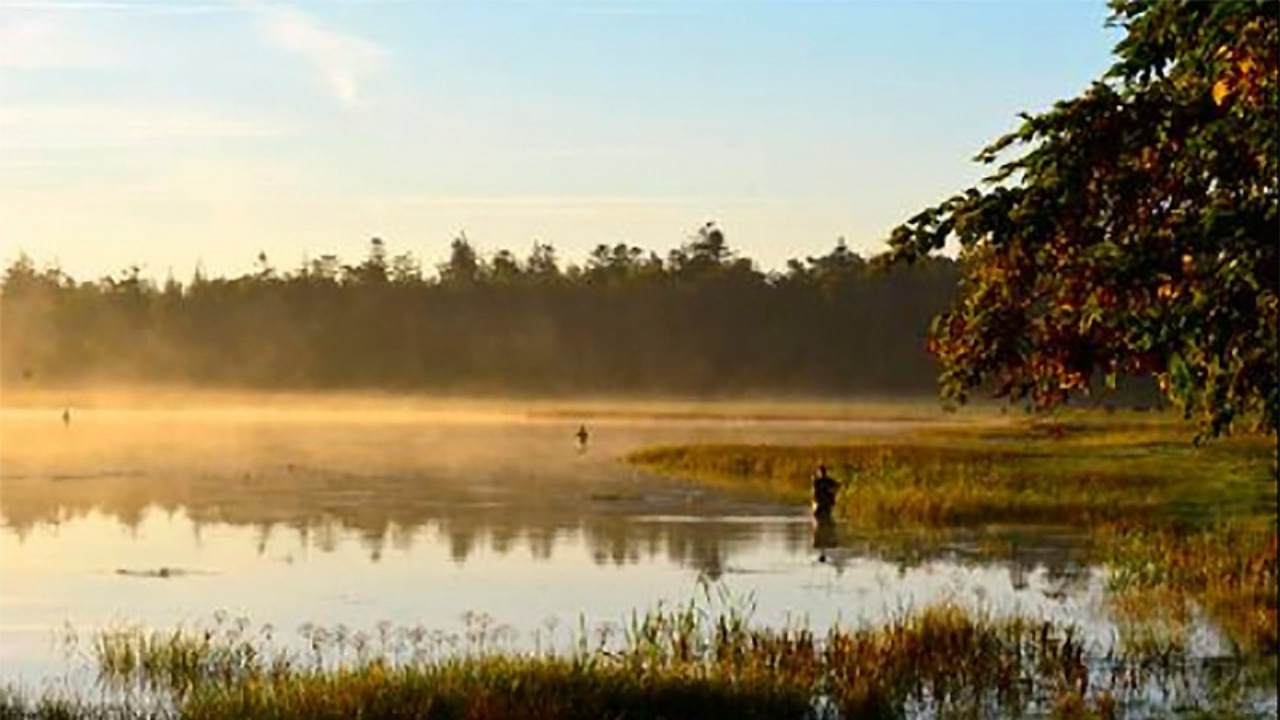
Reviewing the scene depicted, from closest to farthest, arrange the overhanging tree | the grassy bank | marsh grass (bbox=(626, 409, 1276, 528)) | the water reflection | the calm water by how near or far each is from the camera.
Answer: the overhanging tree < the grassy bank < the calm water < the water reflection < marsh grass (bbox=(626, 409, 1276, 528))

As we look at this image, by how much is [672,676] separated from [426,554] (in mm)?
21108

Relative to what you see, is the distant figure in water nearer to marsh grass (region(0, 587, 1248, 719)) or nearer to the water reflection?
the water reflection

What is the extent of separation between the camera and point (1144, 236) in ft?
52.6

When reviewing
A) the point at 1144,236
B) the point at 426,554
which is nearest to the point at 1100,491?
the point at 426,554

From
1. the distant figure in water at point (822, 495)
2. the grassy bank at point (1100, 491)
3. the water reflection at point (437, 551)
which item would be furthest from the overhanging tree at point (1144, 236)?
the distant figure in water at point (822, 495)

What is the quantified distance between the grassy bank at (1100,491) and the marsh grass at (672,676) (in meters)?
2.44

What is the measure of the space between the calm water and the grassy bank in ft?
4.45

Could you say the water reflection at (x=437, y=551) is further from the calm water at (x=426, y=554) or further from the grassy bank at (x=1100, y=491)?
the grassy bank at (x=1100, y=491)

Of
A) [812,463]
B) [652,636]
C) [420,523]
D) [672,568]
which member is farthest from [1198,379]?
[812,463]

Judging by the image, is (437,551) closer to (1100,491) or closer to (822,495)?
(822,495)

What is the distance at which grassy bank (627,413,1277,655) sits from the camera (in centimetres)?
3142

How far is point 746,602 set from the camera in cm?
3306

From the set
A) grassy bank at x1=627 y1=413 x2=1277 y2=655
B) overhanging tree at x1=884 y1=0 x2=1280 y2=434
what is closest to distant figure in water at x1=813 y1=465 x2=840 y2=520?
grassy bank at x1=627 y1=413 x2=1277 y2=655

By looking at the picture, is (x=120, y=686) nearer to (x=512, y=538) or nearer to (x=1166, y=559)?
(x=1166, y=559)
